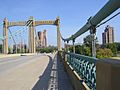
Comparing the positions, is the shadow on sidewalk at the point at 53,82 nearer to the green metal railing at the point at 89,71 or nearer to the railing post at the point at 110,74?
the green metal railing at the point at 89,71

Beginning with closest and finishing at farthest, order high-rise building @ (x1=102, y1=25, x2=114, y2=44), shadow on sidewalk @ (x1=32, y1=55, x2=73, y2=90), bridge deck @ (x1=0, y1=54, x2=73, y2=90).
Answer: high-rise building @ (x1=102, y1=25, x2=114, y2=44)
shadow on sidewalk @ (x1=32, y1=55, x2=73, y2=90)
bridge deck @ (x1=0, y1=54, x2=73, y2=90)

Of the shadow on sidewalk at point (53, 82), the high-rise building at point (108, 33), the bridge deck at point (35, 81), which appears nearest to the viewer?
the high-rise building at point (108, 33)

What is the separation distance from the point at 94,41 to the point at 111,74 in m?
3.80

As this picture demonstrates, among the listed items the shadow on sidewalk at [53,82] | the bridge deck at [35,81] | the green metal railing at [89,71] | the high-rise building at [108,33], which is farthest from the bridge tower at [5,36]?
the green metal railing at [89,71]

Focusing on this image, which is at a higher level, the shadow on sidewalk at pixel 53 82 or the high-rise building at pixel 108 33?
the high-rise building at pixel 108 33

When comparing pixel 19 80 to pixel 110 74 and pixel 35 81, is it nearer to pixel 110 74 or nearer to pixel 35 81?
pixel 35 81

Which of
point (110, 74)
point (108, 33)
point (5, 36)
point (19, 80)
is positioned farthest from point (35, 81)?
point (5, 36)

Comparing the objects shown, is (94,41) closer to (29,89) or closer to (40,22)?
(29,89)

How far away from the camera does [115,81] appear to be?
3240 millimetres

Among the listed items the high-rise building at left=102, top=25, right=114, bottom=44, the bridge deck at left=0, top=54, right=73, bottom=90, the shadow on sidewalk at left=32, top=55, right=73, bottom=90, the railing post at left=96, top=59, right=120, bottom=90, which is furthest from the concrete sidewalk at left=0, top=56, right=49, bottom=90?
the railing post at left=96, top=59, right=120, bottom=90

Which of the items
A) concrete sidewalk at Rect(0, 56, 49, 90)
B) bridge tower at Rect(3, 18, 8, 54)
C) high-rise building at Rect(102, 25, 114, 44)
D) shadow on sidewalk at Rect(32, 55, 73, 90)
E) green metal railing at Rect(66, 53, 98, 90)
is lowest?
concrete sidewalk at Rect(0, 56, 49, 90)

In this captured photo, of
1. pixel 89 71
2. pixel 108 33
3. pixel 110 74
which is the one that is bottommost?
pixel 89 71

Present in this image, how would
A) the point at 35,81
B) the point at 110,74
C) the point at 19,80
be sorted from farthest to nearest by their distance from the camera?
the point at 19,80 → the point at 35,81 → the point at 110,74

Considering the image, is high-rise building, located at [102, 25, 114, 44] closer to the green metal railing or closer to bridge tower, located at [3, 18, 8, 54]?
the green metal railing
